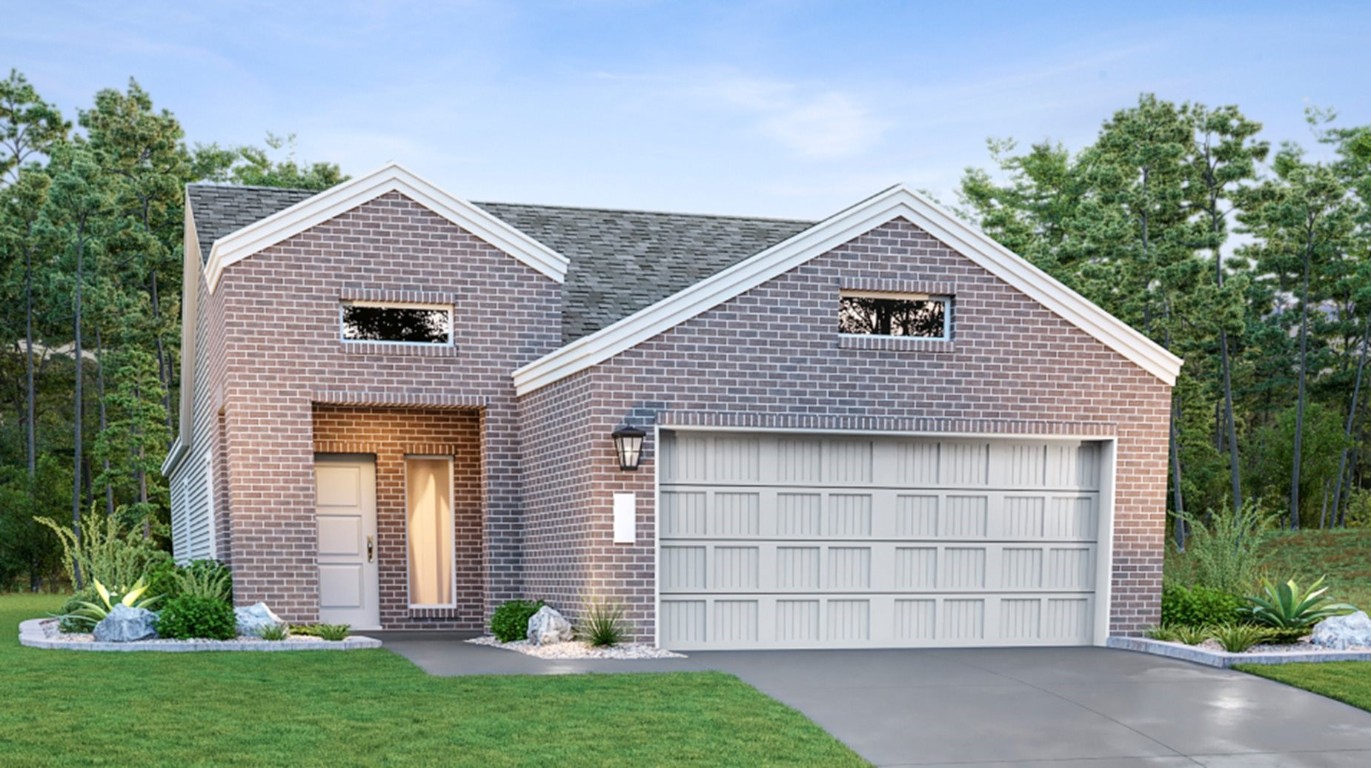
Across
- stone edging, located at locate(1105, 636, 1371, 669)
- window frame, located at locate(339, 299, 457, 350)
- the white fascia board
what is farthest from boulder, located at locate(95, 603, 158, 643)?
stone edging, located at locate(1105, 636, 1371, 669)

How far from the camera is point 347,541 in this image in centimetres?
1692

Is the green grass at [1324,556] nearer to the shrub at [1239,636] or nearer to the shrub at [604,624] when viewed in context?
the shrub at [1239,636]

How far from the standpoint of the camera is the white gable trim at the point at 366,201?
48.8 feet

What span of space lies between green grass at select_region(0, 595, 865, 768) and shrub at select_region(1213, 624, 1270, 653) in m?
5.15

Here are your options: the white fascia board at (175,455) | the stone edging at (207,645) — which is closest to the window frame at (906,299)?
the stone edging at (207,645)

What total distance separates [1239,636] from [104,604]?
12.2 metres

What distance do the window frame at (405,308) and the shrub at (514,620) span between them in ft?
11.1

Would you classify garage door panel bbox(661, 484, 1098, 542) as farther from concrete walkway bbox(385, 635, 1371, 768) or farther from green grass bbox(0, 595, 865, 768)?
green grass bbox(0, 595, 865, 768)

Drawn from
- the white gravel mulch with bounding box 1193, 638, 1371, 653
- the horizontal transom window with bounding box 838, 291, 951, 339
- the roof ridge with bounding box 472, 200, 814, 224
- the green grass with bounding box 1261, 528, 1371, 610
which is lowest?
the green grass with bounding box 1261, 528, 1371, 610

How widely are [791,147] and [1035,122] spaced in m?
25.8

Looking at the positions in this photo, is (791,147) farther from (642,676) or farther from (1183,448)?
(1183,448)

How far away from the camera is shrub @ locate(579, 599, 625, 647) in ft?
42.0

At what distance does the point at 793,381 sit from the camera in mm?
13445

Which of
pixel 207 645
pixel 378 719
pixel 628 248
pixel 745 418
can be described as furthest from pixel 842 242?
pixel 207 645
